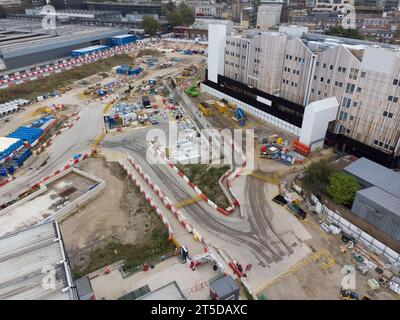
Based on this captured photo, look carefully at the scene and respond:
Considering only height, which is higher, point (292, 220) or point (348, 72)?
point (348, 72)

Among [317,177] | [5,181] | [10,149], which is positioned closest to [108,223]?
[5,181]

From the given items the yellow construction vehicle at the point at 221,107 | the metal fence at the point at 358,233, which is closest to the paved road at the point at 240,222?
the metal fence at the point at 358,233

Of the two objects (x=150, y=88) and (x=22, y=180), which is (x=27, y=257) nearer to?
(x=22, y=180)

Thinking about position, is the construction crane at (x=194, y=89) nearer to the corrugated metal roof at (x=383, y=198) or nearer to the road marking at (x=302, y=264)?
the corrugated metal roof at (x=383, y=198)

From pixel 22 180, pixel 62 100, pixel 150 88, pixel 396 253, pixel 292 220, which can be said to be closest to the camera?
pixel 396 253

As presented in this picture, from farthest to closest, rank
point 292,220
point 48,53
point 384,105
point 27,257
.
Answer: point 48,53 < point 384,105 < point 292,220 < point 27,257

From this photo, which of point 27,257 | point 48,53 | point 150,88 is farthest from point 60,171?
point 48,53

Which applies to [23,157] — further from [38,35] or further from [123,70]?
[38,35]
